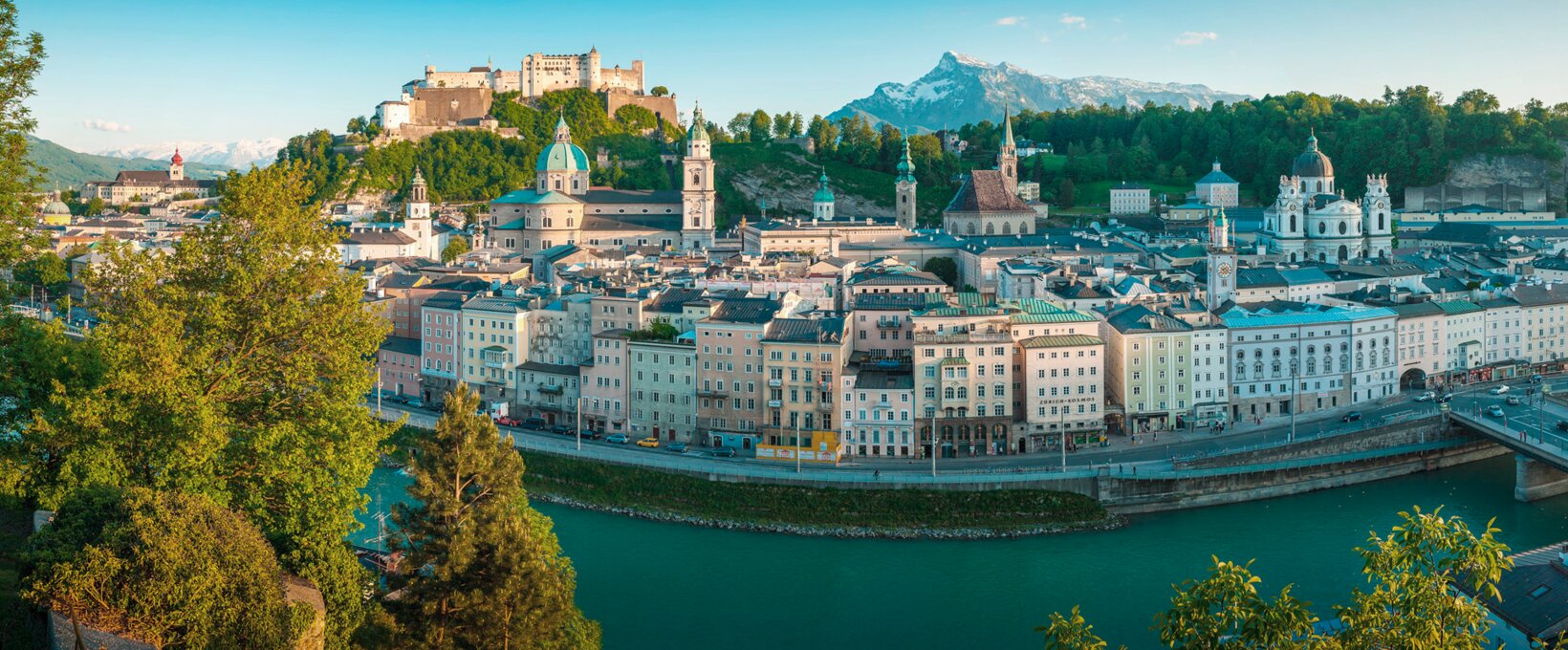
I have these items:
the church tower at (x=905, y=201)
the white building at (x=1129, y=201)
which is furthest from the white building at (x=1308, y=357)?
the white building at (x=1129, y=201)

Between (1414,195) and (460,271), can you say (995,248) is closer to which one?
(460,271)

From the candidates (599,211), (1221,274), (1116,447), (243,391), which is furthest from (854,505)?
(599,211)

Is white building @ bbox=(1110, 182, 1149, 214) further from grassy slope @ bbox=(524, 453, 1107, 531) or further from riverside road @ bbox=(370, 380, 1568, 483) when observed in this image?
grassy slope @ bbox=(524, 453, 1107, 531)

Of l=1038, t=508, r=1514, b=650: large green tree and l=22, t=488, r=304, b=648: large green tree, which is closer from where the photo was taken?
l=1038, t=508, r=1514, b=650: large green tree

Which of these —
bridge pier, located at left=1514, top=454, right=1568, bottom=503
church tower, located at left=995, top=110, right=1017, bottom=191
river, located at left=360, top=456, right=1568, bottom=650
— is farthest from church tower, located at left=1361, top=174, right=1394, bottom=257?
river, located at left=360, top=456, right=1568, bottom=650

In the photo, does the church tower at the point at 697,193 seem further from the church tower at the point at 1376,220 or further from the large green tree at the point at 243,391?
the large green tree at the point at 243,391

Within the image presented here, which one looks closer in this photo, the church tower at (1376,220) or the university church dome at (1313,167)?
the church tower at (1376,220)
